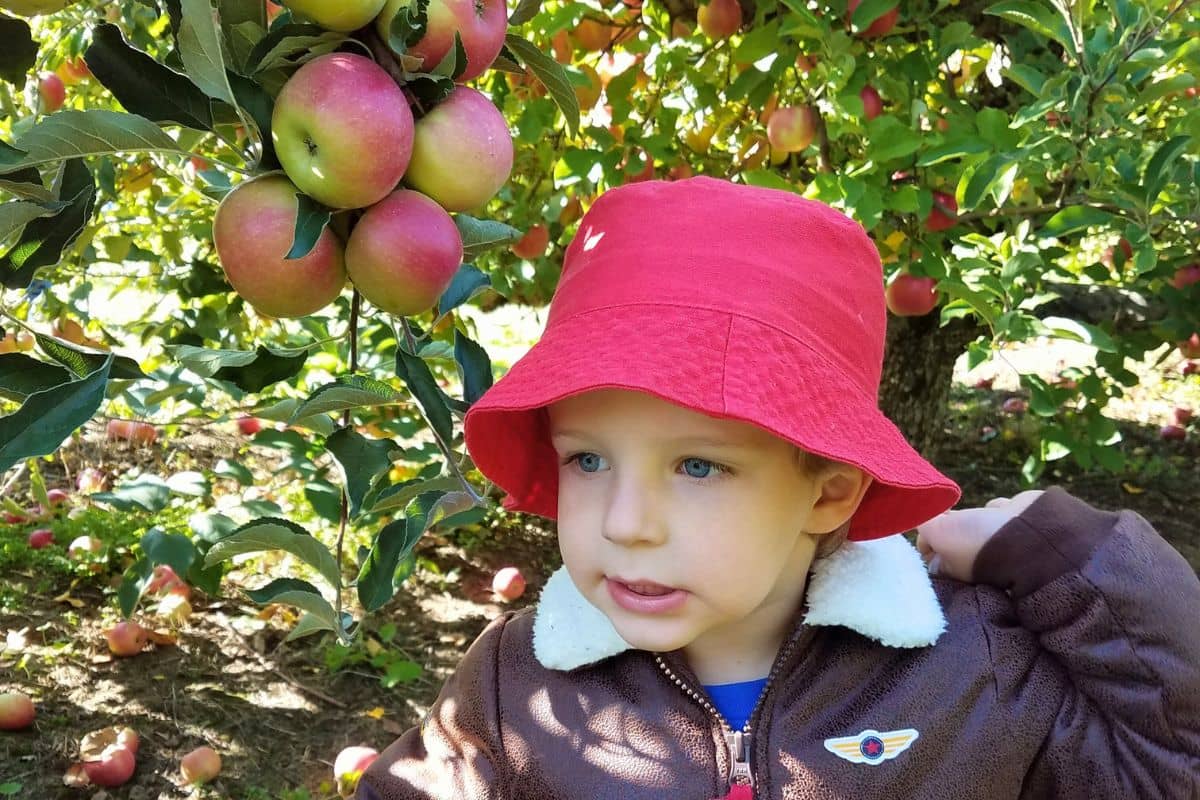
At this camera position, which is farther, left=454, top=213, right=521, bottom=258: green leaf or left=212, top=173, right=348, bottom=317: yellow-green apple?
left=454, top=213, right=521, bottom=258: green leaf

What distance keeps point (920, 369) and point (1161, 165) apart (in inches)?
60.8

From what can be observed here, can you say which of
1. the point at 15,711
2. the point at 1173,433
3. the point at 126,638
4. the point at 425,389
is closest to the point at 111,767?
the point at 15,711

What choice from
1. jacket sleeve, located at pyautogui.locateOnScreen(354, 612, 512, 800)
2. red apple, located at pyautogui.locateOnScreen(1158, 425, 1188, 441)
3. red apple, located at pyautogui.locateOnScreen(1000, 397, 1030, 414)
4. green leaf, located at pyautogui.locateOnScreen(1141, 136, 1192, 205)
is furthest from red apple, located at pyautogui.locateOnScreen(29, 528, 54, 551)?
red apple, located at pyautogui.locateOnScreen(1158, 425, 1188, 441)

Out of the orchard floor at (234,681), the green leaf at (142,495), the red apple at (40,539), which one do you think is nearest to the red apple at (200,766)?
the orchard floor at (234,681)

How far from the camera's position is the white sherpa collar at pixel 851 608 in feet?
3.57

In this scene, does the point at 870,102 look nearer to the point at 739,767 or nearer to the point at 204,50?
the point at 739,767

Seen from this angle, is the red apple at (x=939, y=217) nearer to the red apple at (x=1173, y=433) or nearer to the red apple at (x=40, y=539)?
the red apple at (x=40, y=539)

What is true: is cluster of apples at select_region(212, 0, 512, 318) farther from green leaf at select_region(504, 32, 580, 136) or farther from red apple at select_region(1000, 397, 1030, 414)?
red apple at select_region(1000, 397, 1030, 414)

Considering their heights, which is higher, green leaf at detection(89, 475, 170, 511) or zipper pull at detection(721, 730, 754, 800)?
zipper pull at detection(721, 730, 754, 800)

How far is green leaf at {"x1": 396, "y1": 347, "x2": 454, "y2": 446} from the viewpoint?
835 millimetres

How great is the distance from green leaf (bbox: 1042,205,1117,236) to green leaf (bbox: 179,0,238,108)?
1366mm

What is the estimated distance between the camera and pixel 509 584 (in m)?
2.68

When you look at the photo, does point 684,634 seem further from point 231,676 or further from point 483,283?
point 231,676

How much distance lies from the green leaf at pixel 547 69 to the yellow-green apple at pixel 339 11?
217 millimetres
